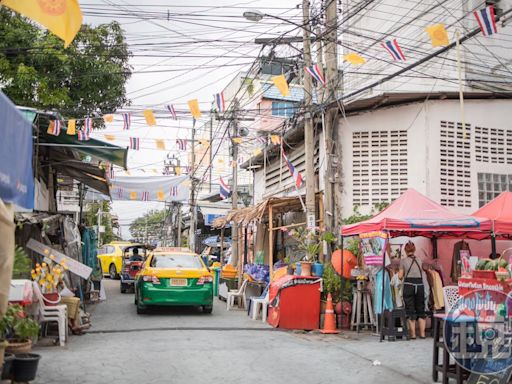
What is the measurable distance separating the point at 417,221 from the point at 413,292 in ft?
4.96

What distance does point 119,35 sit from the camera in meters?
17.1

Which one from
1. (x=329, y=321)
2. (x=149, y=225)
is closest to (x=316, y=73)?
(x=329, y=321)

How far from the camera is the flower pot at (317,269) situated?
1217 centimetres

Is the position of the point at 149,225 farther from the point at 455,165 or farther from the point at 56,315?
the point at 56,315

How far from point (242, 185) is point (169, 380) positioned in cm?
3033

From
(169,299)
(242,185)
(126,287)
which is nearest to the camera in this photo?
(169,299)

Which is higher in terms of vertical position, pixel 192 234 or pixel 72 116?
pixel 72 116

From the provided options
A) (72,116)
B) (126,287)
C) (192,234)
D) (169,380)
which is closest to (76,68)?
(72,116)

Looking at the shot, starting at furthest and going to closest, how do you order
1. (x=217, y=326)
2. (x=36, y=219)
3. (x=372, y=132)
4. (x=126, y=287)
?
(x=126, y=287)
(x=372, y=132)
(x=217, y=326)
(x=36, y=219)

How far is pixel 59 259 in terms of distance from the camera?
1099 cm

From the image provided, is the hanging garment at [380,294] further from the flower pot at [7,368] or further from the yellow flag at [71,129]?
the yellow flag at [71,129]

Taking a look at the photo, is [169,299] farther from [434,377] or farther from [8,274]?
[8,274]

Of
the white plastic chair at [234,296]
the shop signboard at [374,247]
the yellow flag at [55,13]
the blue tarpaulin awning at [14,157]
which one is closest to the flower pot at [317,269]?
the shop signboard at [374,247]

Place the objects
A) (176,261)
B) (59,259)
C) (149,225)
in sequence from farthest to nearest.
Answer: (149,225)
(176,261)
(59,259)
